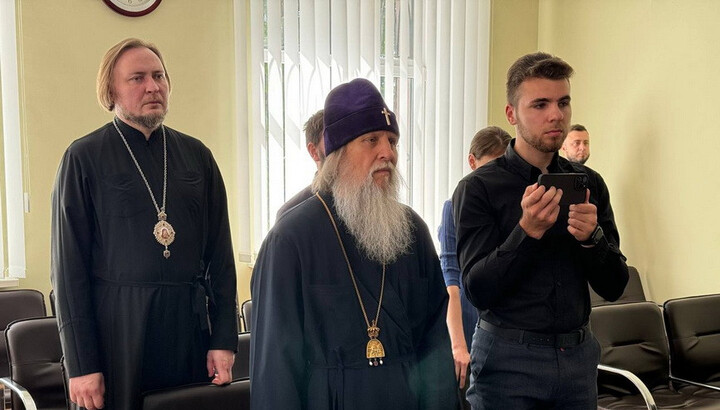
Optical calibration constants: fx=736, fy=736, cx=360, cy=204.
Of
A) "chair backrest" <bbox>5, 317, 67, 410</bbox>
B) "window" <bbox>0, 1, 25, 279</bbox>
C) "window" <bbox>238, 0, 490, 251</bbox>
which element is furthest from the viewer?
"window" <bbox>238, 0, 490, 251</bbox>

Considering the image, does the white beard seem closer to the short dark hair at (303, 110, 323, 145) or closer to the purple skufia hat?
the purple skufia hat

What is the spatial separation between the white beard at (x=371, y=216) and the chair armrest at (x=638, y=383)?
149 cm

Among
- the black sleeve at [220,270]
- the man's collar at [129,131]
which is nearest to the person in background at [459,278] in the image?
the black sleeve at [220,270]

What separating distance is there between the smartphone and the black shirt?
5 centimetres

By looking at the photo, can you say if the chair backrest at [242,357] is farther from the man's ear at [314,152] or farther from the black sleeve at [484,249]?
the black sleeve at [484,249]

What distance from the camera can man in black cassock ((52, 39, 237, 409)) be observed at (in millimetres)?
2287

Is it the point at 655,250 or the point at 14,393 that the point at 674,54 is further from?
the point at 14,393

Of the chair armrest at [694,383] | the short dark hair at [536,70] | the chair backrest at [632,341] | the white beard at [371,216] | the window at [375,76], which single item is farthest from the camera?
the window at [375,76]

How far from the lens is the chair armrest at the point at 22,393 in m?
2.75

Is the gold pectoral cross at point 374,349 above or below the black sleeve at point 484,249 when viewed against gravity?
below

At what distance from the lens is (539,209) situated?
6.45ft

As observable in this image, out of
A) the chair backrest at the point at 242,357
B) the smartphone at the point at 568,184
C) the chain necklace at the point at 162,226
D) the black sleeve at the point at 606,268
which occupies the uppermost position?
the smartphone at the point at 568,184

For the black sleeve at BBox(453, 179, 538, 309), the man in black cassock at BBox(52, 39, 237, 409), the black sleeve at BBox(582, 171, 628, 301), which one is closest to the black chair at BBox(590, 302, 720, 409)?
the black sleeve at BBox(582, 171, 628, 301)

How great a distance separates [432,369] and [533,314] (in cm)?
40
